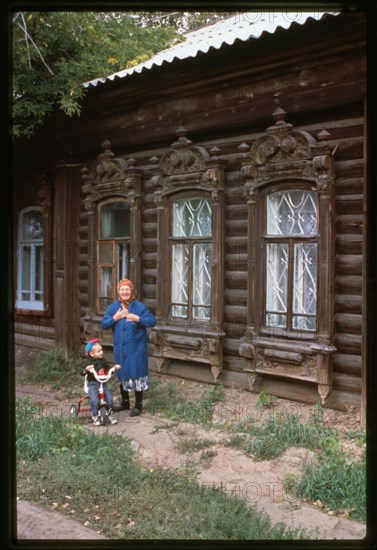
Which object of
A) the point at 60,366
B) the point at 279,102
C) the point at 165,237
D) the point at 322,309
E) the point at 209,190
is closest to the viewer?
the point at 322,309

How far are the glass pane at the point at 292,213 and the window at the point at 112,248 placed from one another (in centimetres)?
258

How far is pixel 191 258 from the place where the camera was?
288 inches

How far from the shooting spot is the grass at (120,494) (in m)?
3.49

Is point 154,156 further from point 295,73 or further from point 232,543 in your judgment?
point 232,543


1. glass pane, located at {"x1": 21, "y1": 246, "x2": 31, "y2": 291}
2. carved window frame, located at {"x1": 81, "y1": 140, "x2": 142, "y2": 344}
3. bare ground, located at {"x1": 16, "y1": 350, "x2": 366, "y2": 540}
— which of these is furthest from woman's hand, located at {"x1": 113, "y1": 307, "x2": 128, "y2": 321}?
glass pane, located at {"x1": 21, "y1": 246, "x2": 31, "y2": 291}

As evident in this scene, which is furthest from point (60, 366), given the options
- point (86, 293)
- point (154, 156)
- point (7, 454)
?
point (7, 454)

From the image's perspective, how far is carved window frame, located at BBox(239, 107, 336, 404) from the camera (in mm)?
5797

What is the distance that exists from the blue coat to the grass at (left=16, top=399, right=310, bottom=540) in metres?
0.99

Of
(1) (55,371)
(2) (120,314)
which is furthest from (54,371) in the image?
(2) (120,314)

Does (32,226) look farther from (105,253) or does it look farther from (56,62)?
(56,62)

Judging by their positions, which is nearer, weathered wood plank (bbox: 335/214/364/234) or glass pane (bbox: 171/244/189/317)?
weathered wood plank (bbox: 335/214/364/234)

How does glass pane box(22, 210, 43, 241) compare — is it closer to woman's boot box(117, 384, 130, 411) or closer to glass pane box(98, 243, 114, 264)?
glass pane box(98, 243, 114, 264)

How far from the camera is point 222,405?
644 cm

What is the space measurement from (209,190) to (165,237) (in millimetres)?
996
